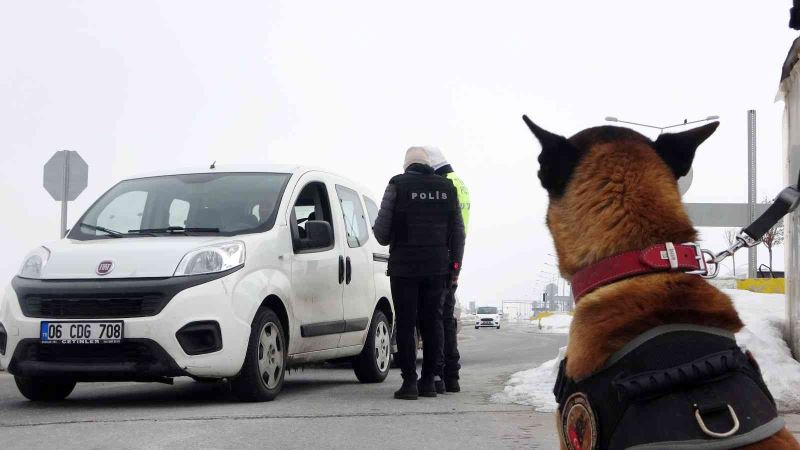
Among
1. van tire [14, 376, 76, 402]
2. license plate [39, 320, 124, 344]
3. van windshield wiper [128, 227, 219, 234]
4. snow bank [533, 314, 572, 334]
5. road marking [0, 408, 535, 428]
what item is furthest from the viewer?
snow bank [533, 314, 572, 334]

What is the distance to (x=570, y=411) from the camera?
2523mm

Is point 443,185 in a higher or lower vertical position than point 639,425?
higher

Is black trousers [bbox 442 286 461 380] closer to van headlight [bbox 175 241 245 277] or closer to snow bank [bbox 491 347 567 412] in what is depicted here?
snow bank [bbox 491 347 567 412]

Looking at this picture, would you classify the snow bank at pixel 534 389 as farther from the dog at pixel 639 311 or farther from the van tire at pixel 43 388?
the dog at pixel 639 311

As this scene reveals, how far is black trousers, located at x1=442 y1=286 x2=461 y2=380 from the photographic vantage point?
8.38m

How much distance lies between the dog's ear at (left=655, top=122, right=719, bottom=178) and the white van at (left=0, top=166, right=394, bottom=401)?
15.1 feet

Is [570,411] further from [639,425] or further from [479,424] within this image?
[479,424]

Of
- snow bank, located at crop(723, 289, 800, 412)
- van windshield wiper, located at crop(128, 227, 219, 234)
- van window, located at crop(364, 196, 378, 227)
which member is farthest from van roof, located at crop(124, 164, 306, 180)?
snow bank, located at crop(723, 289, 800, 412)

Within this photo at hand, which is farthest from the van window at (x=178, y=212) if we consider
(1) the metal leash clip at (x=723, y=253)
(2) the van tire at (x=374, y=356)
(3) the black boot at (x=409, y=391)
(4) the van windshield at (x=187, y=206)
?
(1) the metal leash clip at (x=723, y=253)

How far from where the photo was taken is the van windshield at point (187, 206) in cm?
761

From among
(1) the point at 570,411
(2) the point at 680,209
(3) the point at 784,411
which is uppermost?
(2) the point at 680,209

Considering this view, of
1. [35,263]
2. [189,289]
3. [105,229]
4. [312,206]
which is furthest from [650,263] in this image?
[312,206]

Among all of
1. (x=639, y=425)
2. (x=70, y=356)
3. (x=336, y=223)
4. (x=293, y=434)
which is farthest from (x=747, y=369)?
(x=336, y=223)

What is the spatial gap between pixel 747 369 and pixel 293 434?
12.0ft
